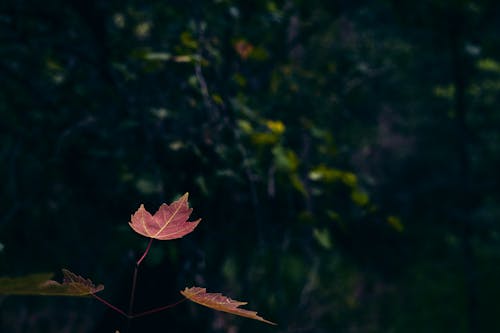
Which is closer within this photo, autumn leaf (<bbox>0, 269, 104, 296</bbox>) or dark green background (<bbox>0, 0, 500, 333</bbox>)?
autumn leaf (<bbox>0, 269, 104, 296</bbox>)

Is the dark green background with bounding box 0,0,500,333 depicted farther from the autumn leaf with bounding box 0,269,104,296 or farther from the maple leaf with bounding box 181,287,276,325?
the maple leaf with bounding box 181,287,276,325

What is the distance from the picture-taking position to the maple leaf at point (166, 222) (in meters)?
0.60

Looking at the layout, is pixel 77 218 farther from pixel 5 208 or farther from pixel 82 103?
pixel 82 103

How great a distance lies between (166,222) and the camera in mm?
613

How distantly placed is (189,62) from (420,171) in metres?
5.74

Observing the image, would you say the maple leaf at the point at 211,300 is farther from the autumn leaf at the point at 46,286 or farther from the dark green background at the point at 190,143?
the dark green background at the point at 190,143

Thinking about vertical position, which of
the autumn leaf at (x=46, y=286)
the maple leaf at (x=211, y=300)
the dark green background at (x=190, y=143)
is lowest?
the dark green background at (x=190, y=143)

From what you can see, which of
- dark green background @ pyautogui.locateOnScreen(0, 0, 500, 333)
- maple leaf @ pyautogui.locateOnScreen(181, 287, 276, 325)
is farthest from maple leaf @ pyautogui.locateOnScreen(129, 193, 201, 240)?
dark green background @ pyautogui.locateOnScreen(0, 0, 500, 333)

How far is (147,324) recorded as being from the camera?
6.30ft

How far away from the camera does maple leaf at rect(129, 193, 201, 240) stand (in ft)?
1.97

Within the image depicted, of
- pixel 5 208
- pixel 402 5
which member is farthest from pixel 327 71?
pixel 5 208

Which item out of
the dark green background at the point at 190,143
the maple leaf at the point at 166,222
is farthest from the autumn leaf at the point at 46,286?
the dark green background at the point at 190,143

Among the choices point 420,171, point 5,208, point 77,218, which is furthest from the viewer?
point 420,171

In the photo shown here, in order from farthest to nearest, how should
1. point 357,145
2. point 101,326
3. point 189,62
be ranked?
point 357,145 < point 101,326 < point 189,62
